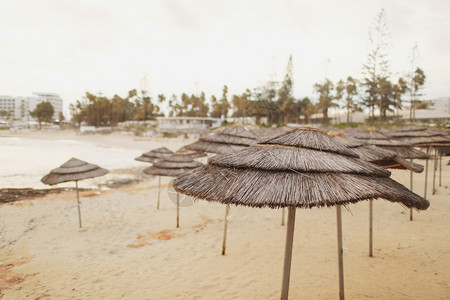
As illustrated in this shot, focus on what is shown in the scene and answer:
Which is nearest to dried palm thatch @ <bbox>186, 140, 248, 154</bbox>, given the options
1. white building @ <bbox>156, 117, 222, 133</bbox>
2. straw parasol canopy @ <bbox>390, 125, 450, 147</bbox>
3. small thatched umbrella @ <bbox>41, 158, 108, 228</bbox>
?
small thatched umbrella @ <bbox>41, 158, 108, 228</bbox>

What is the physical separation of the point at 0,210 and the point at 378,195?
39.7ft

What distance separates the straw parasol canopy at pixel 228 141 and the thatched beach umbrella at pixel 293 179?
5.54 meters

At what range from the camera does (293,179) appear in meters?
2.75

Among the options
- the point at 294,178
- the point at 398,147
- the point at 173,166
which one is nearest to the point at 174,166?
the point at 173,166

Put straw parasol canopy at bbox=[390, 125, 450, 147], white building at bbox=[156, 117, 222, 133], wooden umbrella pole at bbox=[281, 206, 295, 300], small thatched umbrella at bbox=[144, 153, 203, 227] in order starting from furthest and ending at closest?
white building at bbox=[156, 117, 222, 133] → straw parasol canopy at bbox=[390, 125, 450, 147] → small thatched umbrella at bbox=[144, 153, 203, 227] → wooden umbrella pole at bbox=[281, 206, 295, 300]

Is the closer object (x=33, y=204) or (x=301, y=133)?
(x=301, y=133)

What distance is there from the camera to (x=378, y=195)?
264 cm

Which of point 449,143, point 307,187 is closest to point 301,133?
point 307,187

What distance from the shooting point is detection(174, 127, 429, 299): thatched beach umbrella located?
2.61m

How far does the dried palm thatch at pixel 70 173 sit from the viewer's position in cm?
766

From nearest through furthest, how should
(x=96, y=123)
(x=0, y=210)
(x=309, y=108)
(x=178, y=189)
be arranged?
(x=178, y=189), (x=0, y=210), (x=309, y=108), (x=96, y=123)

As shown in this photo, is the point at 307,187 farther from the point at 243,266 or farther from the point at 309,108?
the point at 309,108

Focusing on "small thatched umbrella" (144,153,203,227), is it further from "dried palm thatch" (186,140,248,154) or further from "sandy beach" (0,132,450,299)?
"sandy beach" (0,132,450,299)

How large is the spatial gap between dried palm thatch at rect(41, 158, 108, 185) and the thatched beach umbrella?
5777 millimetres
